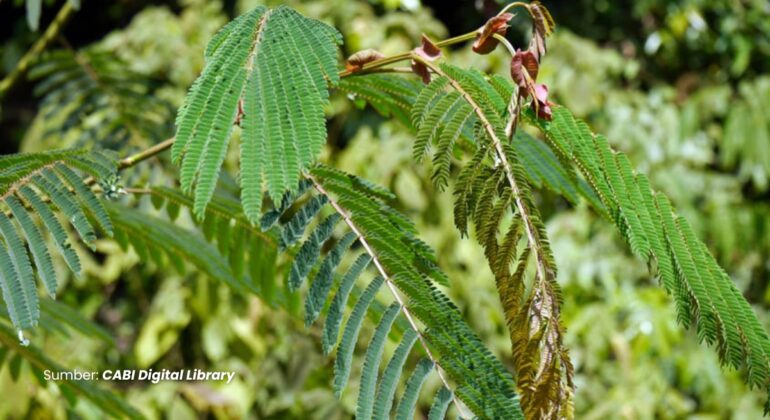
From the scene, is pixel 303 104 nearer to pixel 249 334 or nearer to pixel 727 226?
pixel 249 334

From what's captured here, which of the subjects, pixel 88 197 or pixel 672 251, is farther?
pixel 88 197

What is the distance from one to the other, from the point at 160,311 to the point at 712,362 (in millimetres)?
1989

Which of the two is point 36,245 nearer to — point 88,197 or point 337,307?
point 88,197

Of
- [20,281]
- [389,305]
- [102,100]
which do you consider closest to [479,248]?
[102,100]

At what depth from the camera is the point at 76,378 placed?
4.83 ft

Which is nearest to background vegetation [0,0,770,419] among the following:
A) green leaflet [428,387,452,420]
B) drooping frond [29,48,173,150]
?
drooping frond [29,48,173,150]

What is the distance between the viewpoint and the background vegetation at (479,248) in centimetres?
327

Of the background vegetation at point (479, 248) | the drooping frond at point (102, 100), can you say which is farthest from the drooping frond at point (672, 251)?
the background vegetation at point (479, 248)

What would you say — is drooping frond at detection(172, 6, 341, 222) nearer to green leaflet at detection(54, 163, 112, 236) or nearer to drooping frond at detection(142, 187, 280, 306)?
green leaflet at detection(54, 163, 112, 236)

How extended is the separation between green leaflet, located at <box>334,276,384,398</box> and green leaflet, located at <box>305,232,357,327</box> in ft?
0.11

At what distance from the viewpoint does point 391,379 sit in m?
0.86

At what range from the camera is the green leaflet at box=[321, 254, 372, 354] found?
824 mm

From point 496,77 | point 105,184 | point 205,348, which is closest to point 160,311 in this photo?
point 205,348

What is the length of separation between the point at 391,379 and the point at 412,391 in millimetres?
34
